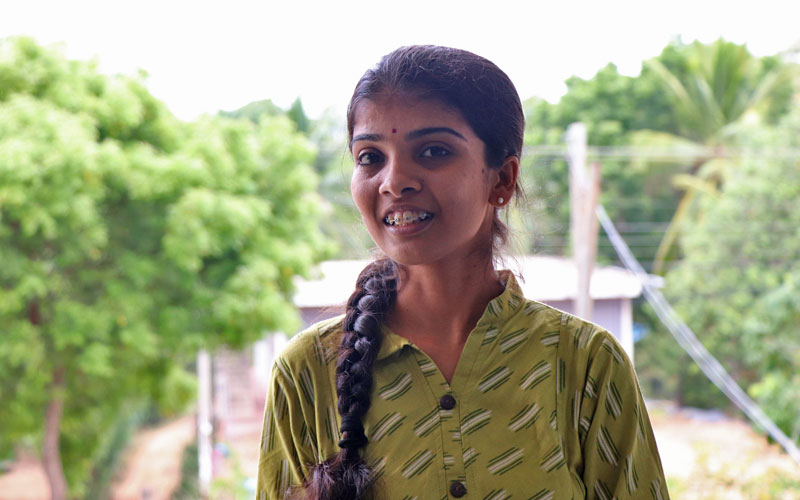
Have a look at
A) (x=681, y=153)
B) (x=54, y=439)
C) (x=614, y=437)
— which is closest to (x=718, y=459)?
(x=681, y=153)

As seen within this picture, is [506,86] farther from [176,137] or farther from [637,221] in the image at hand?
[637,221]

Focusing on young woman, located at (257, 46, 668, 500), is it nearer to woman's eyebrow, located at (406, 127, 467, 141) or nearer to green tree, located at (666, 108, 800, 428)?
woman's eyebrow, located at (406, 127, 467, 141)

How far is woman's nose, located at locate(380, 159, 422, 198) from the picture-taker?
77 cm

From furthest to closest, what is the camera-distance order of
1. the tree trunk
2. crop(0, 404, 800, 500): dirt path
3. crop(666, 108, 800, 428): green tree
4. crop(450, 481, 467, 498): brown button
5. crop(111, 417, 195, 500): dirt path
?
crop(111, 417, 195, 500): dirt path → crop(666, 108, 800, 428): green tree → the tree trunk → crop(0, 404, 800, 500): dirt path → crop(450, 481, 467, 498): brown button

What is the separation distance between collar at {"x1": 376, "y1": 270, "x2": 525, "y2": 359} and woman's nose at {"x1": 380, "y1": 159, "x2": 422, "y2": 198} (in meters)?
0.15

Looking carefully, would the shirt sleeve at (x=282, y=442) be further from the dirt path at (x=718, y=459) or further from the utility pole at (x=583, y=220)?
the utility pole at (x=583, y=220)

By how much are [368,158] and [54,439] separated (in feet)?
15.0

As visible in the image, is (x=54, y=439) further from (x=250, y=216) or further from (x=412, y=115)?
(x=412, y=115)

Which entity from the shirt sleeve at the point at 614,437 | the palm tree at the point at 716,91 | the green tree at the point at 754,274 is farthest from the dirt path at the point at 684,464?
the shirt sleeve at the point at 614,437

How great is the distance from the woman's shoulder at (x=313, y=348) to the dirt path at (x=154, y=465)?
18.8 ft

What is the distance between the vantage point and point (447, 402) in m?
0.78

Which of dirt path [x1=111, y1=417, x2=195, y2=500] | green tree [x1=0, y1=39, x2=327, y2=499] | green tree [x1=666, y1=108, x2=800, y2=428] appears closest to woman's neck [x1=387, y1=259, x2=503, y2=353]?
green tree [x1=0, y1=39, x2=327, y2=499]

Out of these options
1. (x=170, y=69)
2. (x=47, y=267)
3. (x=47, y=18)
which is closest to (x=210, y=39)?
(x=170, y=69)

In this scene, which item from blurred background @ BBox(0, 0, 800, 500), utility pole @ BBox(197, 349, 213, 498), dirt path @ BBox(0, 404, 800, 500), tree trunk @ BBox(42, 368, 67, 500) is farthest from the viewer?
utility pole @ BBox(197, 349, 213, 498)
